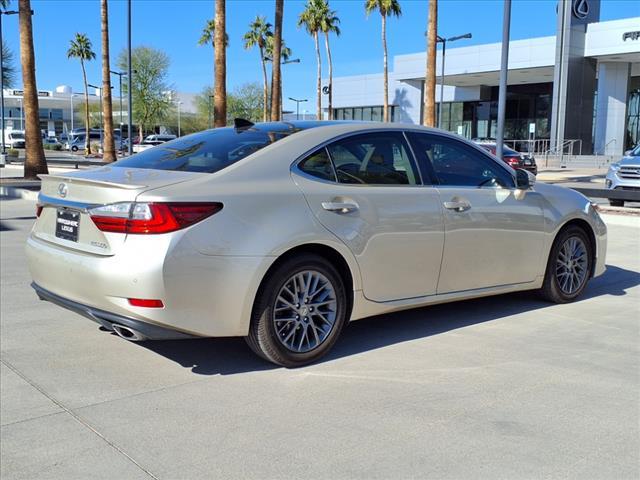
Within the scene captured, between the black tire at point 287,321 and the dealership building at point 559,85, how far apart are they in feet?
139

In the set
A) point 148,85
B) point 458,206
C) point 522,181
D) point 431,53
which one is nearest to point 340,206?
point 458,206

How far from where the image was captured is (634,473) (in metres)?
3.26

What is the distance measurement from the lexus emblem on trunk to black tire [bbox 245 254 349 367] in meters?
1.49

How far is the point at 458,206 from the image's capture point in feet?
17.5

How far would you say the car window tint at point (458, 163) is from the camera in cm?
540

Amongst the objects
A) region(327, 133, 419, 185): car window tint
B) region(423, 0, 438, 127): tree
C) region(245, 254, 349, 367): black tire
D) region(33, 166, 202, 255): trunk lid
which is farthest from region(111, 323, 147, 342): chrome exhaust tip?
region(423, 0, 438, 127): tree

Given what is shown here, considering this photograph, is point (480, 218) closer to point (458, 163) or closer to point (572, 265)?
point (458, 163)

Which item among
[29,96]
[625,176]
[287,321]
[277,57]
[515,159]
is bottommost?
[287,321]

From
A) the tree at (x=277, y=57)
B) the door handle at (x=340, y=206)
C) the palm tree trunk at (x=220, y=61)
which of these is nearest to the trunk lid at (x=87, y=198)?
the door handle at (x=340, y=206)

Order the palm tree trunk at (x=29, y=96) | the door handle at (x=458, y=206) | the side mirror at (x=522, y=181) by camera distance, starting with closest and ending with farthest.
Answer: the door handle at (x=458, y=206) < the side mirror at (x=522, y=181) < the palm tree trunk at (x=29, y=96)

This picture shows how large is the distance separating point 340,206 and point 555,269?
2690mm

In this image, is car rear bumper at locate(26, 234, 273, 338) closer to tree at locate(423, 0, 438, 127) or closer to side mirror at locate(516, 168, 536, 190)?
side mirror at locate(516, 168, 536, 190)

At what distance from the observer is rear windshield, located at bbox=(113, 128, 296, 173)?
4.62 meters

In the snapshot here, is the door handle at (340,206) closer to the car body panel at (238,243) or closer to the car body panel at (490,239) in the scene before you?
the car body panel at (238,243)
